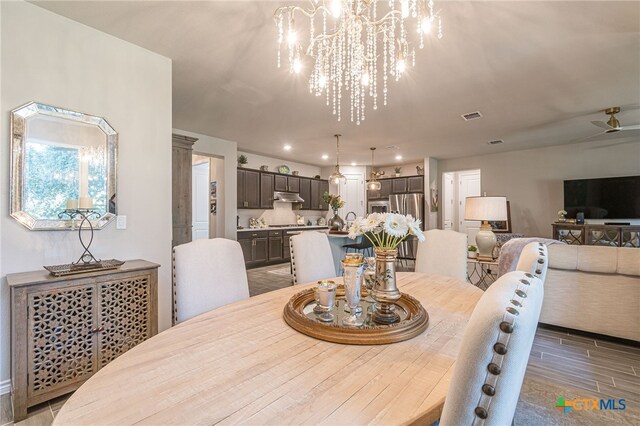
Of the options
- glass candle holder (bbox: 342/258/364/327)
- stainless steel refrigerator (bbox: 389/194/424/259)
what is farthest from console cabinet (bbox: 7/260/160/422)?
stainless steel refrigerator (bbox: 389/194/424/259)

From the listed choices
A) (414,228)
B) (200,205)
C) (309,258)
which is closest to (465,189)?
(200,205)

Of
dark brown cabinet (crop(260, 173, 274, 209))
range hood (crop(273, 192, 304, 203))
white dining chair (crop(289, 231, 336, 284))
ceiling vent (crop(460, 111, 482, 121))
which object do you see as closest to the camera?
white dining chair (crop(289, 231, 336, 284))

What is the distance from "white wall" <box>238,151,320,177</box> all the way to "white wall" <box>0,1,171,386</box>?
4217 millimetres

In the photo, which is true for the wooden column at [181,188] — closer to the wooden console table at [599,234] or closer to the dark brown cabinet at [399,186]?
the dark brown cabinet at [399,186]

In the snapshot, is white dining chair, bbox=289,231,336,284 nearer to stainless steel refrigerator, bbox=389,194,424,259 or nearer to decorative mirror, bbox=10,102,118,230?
decorative mirror, bbox=10,102,118,230

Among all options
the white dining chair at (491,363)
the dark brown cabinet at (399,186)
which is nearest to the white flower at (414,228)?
the white dining chair at (491,363)

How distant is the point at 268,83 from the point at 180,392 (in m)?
3.09

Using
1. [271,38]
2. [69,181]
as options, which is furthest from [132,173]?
[271,38]

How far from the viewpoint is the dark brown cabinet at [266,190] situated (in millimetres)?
6828

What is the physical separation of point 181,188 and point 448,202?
273 inches

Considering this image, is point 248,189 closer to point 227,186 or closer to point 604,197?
point 227,186

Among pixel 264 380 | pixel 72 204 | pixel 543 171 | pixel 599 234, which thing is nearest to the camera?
pixel 264 380

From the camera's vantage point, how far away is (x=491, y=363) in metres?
0.53

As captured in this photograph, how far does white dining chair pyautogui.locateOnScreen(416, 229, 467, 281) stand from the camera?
2340mm
